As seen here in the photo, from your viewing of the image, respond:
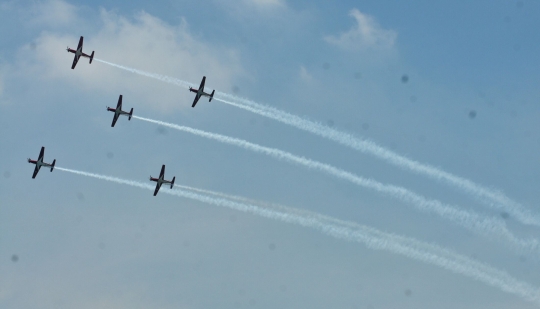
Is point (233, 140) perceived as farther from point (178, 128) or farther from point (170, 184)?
point (170, 184)

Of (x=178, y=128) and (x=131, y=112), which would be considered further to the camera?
(x=131, y=112)

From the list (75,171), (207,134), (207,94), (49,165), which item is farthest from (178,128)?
(49,165)

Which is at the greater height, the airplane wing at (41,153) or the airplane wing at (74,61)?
the airplane wing at (74,61)

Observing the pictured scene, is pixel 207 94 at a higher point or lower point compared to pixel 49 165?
higher

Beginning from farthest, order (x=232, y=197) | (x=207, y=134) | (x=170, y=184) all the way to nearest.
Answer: (x=170, y=184) → (x=207, y=134) → (x=232, y=197)

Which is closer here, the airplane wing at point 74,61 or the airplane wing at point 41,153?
the airplane wing at point 74,61

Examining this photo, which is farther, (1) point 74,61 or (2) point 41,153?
(2) point 41,153

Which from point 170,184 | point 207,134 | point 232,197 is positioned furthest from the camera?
point 170,184

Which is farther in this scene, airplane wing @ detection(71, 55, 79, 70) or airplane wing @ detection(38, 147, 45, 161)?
airplane wing @ detection(38, 147, 45, 161)

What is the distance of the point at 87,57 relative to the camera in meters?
113

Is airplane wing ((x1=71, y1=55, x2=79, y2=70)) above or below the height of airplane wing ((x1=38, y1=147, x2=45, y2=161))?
above

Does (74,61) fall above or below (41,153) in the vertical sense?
above

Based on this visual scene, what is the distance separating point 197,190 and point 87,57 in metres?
33.4

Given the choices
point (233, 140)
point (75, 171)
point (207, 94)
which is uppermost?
point (207, 94)
